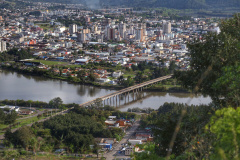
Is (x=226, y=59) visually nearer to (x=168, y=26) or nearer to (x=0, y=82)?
(x=0, y=82)

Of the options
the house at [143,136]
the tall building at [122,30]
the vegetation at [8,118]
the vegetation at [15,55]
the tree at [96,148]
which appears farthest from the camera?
the tall building at [122,30]

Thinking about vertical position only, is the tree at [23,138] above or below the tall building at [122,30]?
below

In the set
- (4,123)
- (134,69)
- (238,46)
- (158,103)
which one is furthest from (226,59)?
(134,69)

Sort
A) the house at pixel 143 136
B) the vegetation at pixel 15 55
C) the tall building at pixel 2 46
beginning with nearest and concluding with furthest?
the house at pixel 143 136
the vegetation at pixel 15 55
the tall building at pixel 2 46

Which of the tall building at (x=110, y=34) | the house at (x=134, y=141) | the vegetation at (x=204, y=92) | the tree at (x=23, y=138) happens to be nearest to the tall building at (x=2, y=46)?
the tall building at (x=110, y=34)

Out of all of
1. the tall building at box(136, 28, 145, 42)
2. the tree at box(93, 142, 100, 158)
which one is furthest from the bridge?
the tall building at box(136, 28, 145, 42)

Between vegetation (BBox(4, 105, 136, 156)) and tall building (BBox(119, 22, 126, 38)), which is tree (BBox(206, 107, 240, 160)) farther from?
tall building (BBox(119, 22, 126, 38))

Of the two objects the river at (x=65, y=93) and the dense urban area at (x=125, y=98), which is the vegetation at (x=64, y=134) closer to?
the dense urban area at (x=125, y=98)
